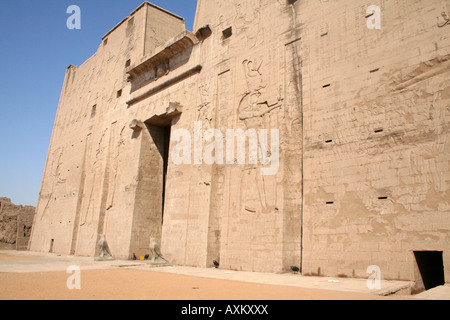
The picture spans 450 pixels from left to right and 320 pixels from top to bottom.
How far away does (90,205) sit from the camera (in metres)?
17.3

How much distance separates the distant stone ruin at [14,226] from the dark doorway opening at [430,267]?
82.4 feet

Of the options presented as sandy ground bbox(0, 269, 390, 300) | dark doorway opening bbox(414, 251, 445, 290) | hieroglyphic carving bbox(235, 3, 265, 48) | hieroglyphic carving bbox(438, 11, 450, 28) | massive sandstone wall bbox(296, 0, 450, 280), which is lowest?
sandy ground bbox(0, 269, 390, 300)

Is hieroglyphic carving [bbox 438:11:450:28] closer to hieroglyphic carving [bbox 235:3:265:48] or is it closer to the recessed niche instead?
hieroglyphic carving [bbox 235:3:265:48]

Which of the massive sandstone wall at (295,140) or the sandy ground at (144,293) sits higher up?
the massive sandstone wall at (295,140)

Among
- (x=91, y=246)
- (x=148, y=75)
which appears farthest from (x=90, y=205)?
(x=148, y=75)

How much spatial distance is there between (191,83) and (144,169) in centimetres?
427

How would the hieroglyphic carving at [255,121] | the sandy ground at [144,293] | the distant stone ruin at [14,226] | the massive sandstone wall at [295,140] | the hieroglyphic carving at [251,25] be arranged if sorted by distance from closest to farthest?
the sandy ground at [144,293] < the massive sandstone wall at [295,140] < the hieroglyphic carving at [255,121] < the hieroglyphic carving at [251,25] < the distant stone ruin at [14,226]

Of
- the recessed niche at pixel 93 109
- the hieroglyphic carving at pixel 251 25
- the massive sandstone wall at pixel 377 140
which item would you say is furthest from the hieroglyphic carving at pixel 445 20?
the recessed niche at pixel 93 109

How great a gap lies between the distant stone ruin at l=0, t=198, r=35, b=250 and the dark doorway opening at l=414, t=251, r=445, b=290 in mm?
25121

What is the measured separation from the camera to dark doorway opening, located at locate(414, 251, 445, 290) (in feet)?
21.0

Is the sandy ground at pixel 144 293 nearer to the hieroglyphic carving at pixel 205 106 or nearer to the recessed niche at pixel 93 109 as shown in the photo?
the hieroglyphic carving at pixel 205 106

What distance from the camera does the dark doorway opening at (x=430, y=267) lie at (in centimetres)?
641

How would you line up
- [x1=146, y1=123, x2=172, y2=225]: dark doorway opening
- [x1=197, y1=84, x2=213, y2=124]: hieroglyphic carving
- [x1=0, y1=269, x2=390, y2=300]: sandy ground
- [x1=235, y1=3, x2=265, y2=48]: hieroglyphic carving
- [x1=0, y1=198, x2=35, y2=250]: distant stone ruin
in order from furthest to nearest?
[x1=0, y1=198, x2=35, y2=250]: distant stone ruin → [x1=146, y1=123, x2=172, y2=225]: dark doorway opening → [x1=197, y1=84, x2=213, y2=124]: hieroglyphic carving → [x1=235, y1=3, x2=265, y2=48]: hieroglyphic carving → [x1=0, y1=269, x2=390, y2=300]: sandy ground

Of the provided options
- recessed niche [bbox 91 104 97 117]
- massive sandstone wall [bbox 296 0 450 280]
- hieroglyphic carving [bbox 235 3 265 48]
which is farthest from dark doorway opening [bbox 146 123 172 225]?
massive sandstone wall [bbox 296 0 450 280]
